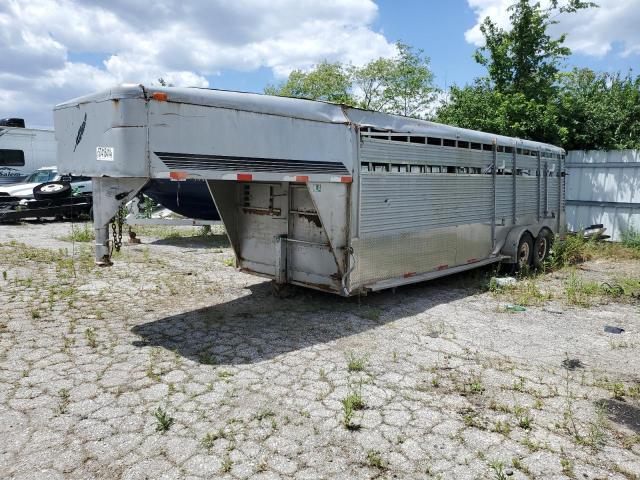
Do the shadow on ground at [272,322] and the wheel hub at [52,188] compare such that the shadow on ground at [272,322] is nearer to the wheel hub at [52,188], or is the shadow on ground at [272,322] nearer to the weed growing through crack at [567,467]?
the weed growing through crack at [567,467]

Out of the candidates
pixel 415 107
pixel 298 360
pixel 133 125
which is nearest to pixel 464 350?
pixel 298 360

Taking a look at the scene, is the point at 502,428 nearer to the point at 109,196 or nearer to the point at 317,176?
the point at 317,176

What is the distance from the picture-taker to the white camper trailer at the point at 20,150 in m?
20.2

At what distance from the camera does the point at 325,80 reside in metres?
40.1

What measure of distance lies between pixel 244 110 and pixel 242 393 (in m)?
2.98

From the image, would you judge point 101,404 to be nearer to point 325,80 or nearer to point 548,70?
point 548,70

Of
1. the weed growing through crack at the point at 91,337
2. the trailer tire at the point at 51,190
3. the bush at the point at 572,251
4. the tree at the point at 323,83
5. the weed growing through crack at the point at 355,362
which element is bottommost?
the weed growing through crack at the point at 355,362

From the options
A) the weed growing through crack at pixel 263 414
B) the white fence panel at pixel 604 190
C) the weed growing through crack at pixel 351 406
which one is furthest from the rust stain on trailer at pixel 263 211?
the white fence panel at pixel 604 190

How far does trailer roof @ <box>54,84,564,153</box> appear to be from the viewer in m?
4.89

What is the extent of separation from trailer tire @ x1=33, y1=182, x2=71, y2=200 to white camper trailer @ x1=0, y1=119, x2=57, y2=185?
4.58m

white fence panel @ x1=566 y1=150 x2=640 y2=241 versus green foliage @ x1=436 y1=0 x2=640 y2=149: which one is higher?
green foliage @ x1=436 y1=0 x2=640 y2=149

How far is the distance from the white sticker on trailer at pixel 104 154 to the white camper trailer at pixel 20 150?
1817 centimetres

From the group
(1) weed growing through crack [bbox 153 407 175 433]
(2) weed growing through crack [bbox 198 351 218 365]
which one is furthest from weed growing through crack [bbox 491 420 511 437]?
(2) weed growing through crack [bbox 198 351 218 365]

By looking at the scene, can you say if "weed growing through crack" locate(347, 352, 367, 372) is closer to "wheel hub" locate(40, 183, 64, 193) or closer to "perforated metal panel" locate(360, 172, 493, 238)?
"perforated metal panel" locate(360, 172, 493, 238)
